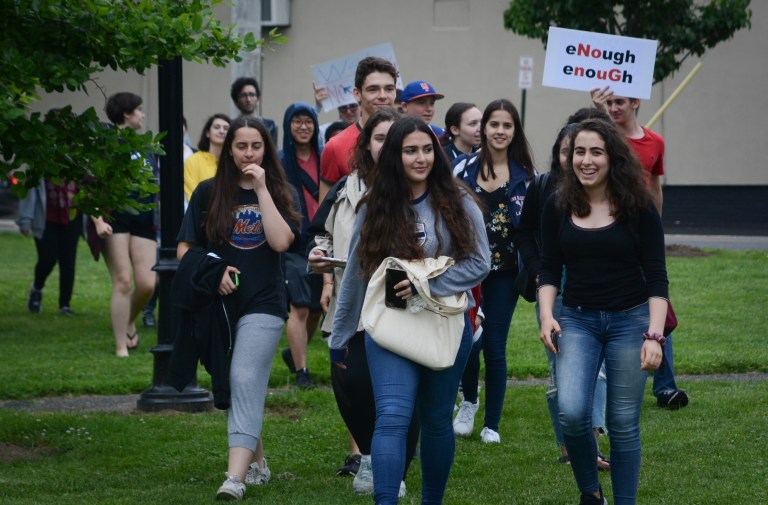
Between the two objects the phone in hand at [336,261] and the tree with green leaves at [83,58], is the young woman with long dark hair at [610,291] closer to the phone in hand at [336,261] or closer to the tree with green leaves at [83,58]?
the phone in hand at [336,261]

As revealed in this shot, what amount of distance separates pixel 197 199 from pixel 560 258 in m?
1.97

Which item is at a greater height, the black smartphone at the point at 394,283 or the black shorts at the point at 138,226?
the black smartphone at the point at 394,283

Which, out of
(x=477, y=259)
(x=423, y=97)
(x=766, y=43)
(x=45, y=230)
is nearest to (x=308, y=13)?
(x=766, y=43)

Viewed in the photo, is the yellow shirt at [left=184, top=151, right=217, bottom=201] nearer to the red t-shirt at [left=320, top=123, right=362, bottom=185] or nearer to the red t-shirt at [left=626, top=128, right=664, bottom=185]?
the red t-shirt at [left=320, top=123, right=362, bottom=185]

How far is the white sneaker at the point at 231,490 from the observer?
19.3ft

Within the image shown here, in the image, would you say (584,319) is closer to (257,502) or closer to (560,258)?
(560,258)

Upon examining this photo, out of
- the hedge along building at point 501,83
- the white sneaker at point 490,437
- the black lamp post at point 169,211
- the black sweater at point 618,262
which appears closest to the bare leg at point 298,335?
the black lamp post at point 169,211

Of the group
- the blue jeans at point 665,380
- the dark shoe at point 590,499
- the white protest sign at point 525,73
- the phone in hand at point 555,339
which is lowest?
the blue jeans at point 665,380

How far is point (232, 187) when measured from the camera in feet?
20.4

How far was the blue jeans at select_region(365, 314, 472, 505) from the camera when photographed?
197 inches

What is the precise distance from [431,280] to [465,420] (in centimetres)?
246

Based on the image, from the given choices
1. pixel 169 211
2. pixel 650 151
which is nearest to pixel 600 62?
pixel 650 151

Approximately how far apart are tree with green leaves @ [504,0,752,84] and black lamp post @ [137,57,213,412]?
9868 mm

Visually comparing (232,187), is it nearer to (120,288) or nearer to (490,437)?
(490,437)
